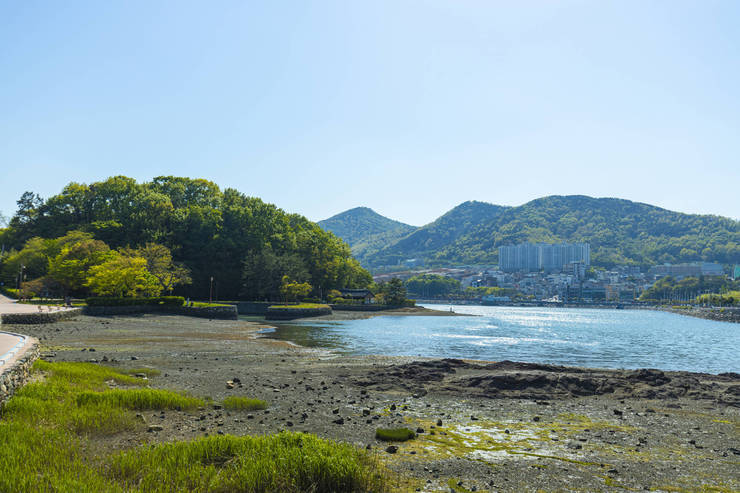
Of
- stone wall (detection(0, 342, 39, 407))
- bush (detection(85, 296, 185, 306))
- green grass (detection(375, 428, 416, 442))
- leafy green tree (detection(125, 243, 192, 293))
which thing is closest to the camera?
stone wall (detection(0, 342, 39, 407))

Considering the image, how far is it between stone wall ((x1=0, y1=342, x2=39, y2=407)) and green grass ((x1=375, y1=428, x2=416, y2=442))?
8613mm

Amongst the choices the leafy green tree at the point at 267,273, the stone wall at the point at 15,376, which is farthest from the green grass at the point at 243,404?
the leafy green tree at the point at 267,273

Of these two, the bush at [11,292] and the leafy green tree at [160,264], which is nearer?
the bush at [11,292]

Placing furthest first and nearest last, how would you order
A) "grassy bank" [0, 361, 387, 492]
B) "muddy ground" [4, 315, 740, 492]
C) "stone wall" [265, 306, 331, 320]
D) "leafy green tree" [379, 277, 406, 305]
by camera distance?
1. "leafy green tree" [379, 277, 406, 305]
2. "stone wall" [265, 306, 331, 320]
3. "muddy ground" [4, 315, 740, 492]
4. "grassy bank" [0, 361, 387, 492]

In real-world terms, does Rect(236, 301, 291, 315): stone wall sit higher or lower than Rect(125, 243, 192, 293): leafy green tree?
lower

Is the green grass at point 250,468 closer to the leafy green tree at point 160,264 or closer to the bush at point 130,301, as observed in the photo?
the bush at point 130,301

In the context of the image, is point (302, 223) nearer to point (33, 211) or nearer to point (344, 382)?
point (33, 211)

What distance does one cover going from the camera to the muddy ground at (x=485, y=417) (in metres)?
9.13

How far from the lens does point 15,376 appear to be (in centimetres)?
1209

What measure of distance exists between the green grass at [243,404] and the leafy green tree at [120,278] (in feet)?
177

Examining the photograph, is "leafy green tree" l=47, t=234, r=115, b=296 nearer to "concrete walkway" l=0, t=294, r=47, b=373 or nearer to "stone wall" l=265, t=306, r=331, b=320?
"stone wall" l=265, t=306, r=331, b=320

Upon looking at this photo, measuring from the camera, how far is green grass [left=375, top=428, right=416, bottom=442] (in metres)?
11.1

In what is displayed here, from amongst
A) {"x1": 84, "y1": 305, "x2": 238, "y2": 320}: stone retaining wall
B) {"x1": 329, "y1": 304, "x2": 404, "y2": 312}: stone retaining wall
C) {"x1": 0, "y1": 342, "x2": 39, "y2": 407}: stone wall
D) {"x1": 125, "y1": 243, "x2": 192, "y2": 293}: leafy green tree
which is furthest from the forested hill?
{"x1": 0, "y1": 342, "x2": 39, "y2": 407}: stone wall

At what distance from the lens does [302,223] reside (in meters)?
142
